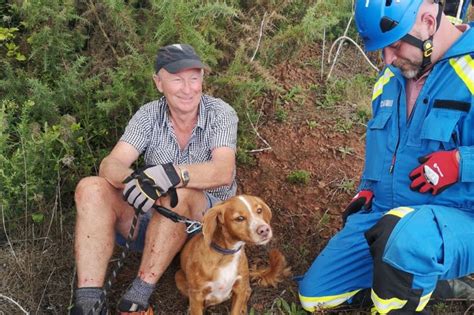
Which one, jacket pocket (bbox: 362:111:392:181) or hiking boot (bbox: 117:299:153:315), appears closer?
hiking boot (bbox: 117:299:153:315)

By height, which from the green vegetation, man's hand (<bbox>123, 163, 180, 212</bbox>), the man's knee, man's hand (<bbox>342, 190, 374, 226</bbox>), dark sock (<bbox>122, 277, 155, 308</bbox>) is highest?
man's hand (<bbox>123, 163, 180, 212</bbox>)

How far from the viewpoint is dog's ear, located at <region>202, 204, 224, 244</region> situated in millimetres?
3031

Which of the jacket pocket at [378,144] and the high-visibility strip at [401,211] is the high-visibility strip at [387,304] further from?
the jacket pocket at [378,144]

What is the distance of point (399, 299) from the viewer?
9.64 ft

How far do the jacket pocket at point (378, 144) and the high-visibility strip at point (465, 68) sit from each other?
0.52m

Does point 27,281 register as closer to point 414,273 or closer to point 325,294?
point 325,294

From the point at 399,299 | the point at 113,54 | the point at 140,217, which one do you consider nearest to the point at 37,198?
the point at 140,217

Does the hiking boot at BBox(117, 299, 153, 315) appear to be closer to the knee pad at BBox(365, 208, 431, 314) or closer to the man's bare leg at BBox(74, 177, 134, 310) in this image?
the man's bare leg at BBox(74, 177, 134, 310)

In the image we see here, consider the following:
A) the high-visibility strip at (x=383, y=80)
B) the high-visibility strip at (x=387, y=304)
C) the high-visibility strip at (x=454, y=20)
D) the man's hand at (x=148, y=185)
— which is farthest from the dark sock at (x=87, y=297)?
the high-visibility strip at (x=454, y=20)

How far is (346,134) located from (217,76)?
1.47 meters

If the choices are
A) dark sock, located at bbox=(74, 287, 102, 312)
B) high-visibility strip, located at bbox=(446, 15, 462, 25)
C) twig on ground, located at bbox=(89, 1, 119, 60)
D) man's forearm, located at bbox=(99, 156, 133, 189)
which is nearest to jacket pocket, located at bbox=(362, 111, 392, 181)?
high-visibility strip, located at bbox=(446, 15, 462, 25)

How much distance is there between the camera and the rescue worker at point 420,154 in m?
2.91

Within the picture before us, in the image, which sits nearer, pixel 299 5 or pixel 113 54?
pixel 113 54

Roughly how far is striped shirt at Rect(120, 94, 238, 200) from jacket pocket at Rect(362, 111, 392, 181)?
969mm
